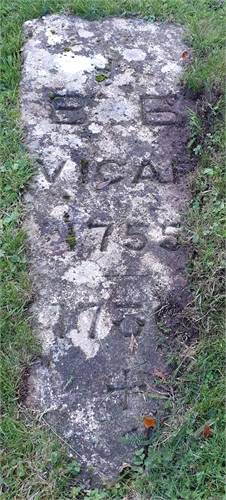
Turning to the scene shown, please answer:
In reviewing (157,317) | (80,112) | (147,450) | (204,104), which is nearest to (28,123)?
(80,112)

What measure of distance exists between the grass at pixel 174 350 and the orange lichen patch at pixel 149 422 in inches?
1.7

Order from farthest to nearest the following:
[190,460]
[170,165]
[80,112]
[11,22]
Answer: [11,22], [80,112], [170,165], [190,460]

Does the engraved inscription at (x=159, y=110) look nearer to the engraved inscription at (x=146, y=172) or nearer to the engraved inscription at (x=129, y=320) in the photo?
the engraved inscription at (x=146, y=172)

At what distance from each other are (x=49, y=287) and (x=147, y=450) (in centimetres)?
79

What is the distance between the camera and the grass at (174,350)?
2.16 metres

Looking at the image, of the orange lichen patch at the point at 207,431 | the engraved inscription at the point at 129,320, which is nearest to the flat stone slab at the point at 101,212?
the engraved inscription at the point at 129,320

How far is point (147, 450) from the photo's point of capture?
2236 mm

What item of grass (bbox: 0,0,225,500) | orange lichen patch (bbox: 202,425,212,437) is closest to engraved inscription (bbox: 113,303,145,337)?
grass (bbox: 0,0,225,500)

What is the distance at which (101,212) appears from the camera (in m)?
2.78

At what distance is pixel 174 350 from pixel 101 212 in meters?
0.76

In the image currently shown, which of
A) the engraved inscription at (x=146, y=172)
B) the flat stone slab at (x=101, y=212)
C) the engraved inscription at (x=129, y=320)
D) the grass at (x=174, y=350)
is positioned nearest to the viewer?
the grass at (x=174, y=350)

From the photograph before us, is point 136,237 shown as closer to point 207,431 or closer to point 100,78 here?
point 207,431

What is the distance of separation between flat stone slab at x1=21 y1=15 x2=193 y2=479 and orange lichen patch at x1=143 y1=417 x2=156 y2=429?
0.09 feet

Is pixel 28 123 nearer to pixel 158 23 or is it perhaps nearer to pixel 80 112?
pixel 80 112
